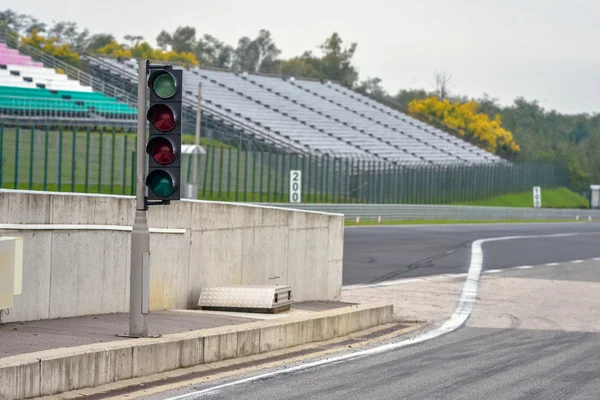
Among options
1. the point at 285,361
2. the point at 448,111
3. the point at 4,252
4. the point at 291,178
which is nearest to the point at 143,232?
the point at 4,252

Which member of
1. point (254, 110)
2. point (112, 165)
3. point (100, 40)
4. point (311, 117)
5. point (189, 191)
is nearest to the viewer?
point (112, 165)

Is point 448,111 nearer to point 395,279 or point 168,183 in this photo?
point 395,279

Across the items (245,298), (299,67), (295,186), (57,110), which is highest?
(299,67)

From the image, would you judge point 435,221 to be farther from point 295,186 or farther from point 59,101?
point 59,101

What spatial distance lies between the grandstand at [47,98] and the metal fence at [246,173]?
2.94 metres

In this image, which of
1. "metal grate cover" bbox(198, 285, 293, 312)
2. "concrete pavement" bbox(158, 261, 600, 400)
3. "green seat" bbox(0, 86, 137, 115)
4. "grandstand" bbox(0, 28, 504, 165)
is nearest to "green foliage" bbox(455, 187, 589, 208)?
"grandstand" bbox(0, 28, 504, 165)

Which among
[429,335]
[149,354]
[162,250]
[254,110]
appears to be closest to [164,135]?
[149,354]

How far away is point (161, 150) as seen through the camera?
11.4 metres

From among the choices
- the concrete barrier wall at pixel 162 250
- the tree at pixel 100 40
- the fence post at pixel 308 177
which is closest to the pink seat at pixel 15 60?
the fence post at pixel 308 177

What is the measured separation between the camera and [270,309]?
1499 centimetres

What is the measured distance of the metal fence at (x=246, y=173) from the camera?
33.2 metres

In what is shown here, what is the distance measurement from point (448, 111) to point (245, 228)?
10102 cm

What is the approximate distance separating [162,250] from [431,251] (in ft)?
65.1

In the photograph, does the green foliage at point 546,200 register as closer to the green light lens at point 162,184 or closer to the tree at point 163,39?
the green light lens at point 162,184
